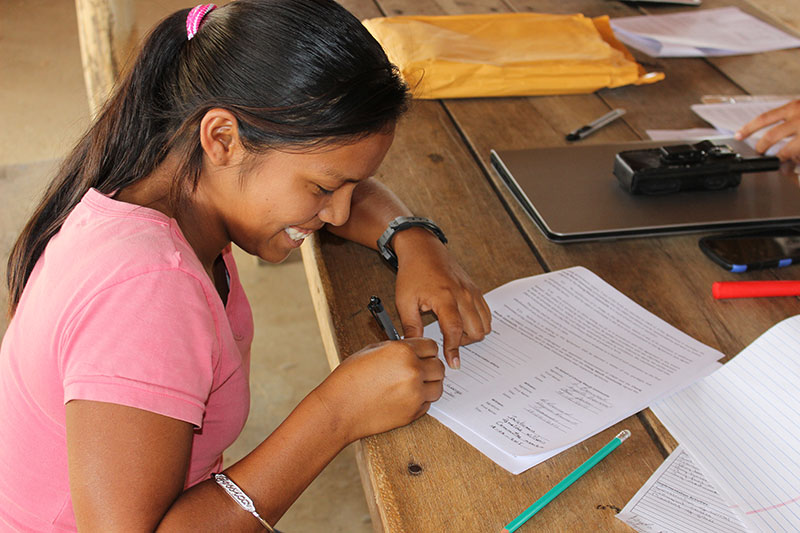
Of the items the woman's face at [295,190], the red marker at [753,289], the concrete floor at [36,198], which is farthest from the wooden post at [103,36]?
the red marker at [753,289]

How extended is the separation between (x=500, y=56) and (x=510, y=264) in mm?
551

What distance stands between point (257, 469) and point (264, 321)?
1.56 m

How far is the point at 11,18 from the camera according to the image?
13.0 feet

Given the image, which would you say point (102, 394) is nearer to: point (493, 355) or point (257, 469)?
point (257, 469)

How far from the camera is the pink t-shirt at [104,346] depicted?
709mm

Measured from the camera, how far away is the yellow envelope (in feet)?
4.65

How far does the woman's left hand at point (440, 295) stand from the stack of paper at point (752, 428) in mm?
215

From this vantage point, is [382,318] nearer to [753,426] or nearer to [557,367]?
[557,367]

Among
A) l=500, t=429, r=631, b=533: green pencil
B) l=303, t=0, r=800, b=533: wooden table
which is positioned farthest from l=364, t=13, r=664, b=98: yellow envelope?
l=500, t=429, r=631, b=533: green pencil

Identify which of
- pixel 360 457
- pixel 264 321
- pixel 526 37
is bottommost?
pixel 264 321

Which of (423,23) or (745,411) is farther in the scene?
(423,23)

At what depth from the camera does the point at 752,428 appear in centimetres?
82

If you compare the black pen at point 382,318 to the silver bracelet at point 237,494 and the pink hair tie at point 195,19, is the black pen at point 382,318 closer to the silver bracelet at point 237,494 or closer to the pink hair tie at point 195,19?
the silver bracelet at point 237,494

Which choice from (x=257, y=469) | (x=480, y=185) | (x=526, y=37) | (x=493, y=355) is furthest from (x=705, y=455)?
(x=526, y=37)
